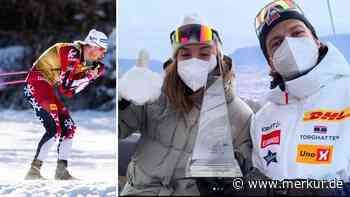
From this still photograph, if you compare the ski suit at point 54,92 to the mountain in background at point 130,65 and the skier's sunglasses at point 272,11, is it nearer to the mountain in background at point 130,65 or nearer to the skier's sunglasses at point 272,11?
the mountain in background at point 130,65

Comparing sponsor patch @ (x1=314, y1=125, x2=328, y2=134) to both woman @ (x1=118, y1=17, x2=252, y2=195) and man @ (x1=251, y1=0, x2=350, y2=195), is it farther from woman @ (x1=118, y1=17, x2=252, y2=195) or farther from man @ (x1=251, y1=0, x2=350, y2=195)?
woman @ (x1=118, y1=17, x2=252, y2=195)

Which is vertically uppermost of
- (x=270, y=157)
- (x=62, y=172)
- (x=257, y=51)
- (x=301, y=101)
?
(x=257, y=51)

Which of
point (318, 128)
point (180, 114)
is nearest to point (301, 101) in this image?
point (318, 128)

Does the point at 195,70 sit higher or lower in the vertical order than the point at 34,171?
higher

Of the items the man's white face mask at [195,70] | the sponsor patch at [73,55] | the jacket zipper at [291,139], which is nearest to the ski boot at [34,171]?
the sponsor patch at [73,55]

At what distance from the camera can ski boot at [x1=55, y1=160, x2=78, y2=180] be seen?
266 centimetres

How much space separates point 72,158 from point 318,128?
1292 mm

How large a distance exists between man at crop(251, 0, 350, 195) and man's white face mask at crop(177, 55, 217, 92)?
11.8 inches

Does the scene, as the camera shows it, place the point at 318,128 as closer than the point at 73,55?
Yes

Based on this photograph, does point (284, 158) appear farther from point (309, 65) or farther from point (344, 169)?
point (309, 65)

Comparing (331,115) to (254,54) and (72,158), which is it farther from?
(72,158)

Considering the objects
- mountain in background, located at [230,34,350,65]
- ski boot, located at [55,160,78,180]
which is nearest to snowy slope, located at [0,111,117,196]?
ski boot, located at [55,160,78,180]

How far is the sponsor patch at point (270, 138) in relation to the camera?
2.56 meters

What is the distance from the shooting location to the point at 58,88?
2.66 metres
